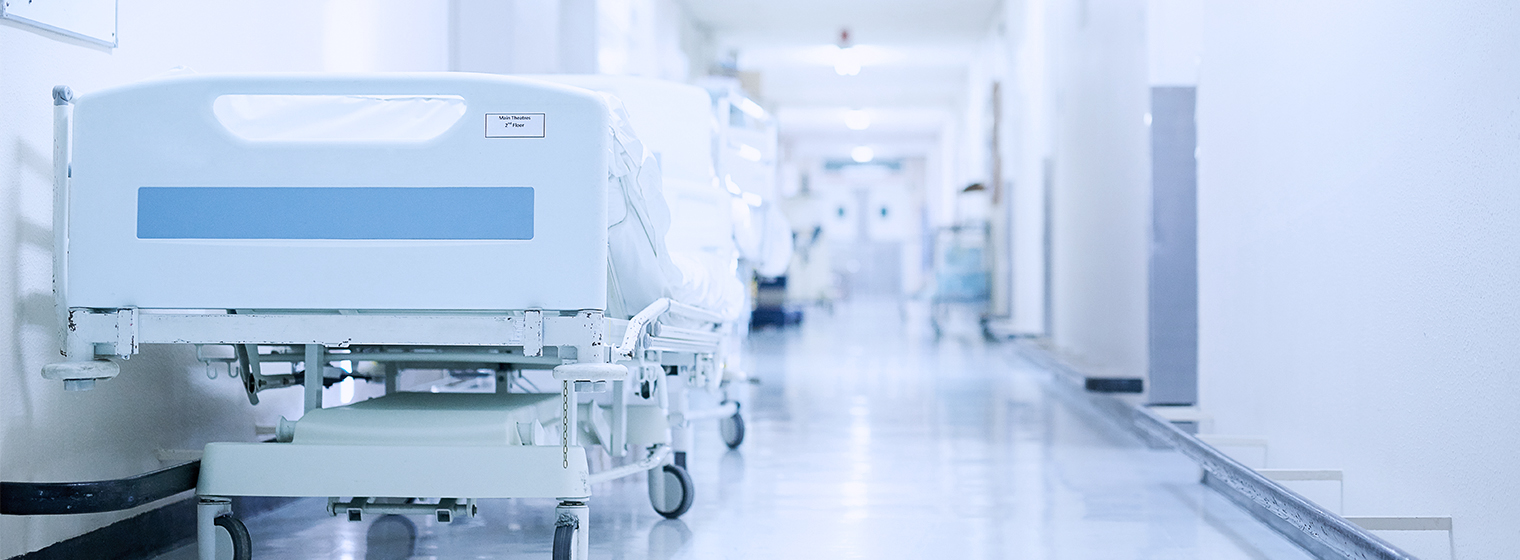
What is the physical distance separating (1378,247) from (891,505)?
1213mm

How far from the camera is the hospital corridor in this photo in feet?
5.99

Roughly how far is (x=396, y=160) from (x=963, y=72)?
13.3 metres

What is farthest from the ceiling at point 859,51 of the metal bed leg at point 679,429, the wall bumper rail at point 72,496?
the wall bumper rail at point 72,496

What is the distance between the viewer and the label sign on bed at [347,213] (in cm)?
184

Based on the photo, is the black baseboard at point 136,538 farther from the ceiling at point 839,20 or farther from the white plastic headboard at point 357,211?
the ceiling at point 839,20

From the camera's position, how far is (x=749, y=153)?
14.3 feet

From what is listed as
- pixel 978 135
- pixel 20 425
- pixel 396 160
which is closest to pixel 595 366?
pixel 396 160

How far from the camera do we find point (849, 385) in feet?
19.1

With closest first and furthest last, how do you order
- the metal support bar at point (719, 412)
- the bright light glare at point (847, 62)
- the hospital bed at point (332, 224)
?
1. the hospital bed at point (332, 224)
2. the metal support bar at point (719, 412)
3. the bright light glare at point (847, 62)

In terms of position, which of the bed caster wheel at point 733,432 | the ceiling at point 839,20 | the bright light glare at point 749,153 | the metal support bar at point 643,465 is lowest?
the bed caster wheel at point 733,432

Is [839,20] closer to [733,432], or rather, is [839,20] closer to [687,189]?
[733,432]

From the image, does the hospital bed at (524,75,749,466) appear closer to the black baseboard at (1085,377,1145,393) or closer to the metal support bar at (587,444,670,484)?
the metal support bar at (587,444,670,484)

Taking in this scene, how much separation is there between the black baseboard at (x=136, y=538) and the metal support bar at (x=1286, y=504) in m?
2.07

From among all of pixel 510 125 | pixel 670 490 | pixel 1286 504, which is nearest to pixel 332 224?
pixel 510 125
